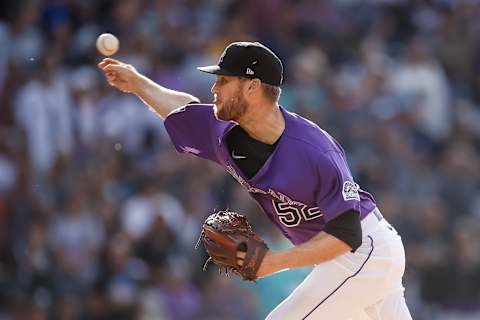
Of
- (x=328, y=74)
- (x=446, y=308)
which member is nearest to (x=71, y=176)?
(x=328, y=74)

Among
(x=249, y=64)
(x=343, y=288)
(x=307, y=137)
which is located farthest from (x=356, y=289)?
(x=249, y=64)

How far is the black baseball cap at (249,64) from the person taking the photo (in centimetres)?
519

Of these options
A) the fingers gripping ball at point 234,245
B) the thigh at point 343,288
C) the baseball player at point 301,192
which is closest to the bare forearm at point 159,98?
the baseball player at point 301,192

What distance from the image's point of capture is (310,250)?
4980mm

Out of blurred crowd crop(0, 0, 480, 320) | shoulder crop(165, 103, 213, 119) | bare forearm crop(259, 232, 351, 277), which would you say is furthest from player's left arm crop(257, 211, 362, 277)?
blurred crowd crop(0, 0, 480, 320)

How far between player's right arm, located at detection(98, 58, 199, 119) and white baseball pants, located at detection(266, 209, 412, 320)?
128cm

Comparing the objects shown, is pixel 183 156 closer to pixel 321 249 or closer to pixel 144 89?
pixel 144 89

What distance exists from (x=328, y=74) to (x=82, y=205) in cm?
332

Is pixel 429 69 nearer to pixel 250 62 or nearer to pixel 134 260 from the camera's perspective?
pixel 134 260

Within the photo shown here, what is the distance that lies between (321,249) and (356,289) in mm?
521

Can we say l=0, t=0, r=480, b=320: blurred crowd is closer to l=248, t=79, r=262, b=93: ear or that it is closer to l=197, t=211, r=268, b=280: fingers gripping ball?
l=197, t=211, r=268, b=280: fingers gripping ball

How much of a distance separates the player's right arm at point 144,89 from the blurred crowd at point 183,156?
11.9 feet

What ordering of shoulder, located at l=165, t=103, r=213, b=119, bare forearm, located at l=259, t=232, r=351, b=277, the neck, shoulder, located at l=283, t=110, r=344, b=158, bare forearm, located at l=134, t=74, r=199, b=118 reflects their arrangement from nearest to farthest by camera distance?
bare forearm, located at l=259, t=232, r=351, b=277, shoulder, located at l=283, t=110, r=344, b=158, the neck, shoulder, located at l=165, t=103, r=213, b=119, bare forearm, located at l=134, t=74, r=199, b=118

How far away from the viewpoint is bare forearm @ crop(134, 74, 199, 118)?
5.91 meters
